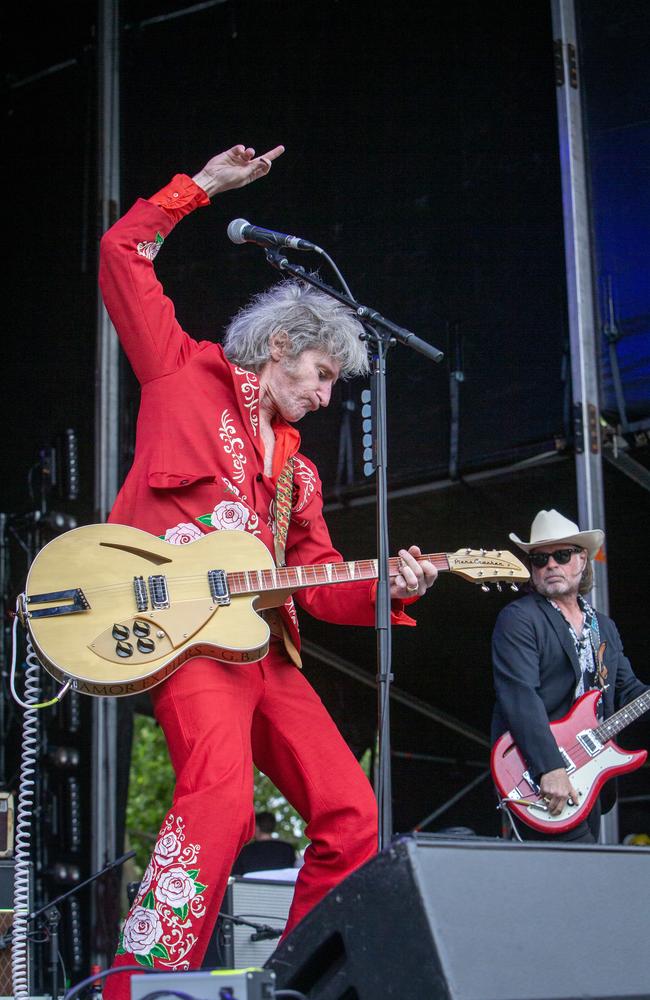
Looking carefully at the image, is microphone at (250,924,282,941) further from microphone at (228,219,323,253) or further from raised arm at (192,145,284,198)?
raised arm at (192,145,284,198)

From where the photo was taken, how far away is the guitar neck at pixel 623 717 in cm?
492

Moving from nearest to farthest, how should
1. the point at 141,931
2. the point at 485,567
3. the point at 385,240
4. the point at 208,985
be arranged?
the point at 208,985 < the point at 141,931 < the point at 485,567 < the point at 385,240

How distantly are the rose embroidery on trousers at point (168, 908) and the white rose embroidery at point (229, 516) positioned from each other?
0.91 meters

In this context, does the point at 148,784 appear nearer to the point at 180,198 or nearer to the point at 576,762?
the point at 576,762

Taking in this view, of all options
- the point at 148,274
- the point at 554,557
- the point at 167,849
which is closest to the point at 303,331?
the point at 148,274

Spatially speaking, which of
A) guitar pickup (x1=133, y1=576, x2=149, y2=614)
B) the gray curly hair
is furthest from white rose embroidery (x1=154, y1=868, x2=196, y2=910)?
the gray curly hair

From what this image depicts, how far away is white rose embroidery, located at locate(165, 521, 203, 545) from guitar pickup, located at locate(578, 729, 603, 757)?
2189 mm

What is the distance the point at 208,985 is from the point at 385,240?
193 inches

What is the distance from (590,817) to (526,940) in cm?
301

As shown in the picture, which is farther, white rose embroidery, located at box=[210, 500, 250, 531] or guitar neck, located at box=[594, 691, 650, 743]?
guitar neck, located at box=[594, 691, 650, 743]

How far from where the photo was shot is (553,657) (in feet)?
16.5

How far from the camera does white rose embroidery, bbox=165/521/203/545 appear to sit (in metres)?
3.47

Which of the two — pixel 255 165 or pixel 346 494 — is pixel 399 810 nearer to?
pixel 346 494

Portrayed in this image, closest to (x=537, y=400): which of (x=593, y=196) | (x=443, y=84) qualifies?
Answer: (x=593, y=196)
